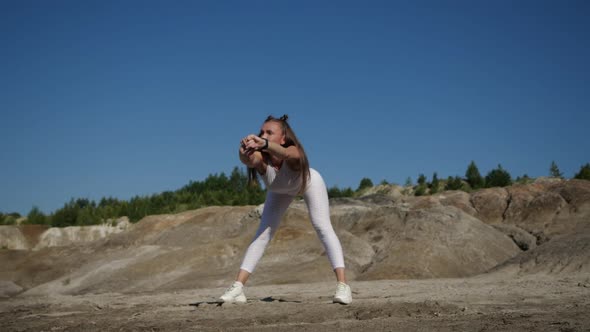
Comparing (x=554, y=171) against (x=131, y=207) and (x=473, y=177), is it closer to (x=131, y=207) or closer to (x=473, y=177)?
(x=473, y=177)

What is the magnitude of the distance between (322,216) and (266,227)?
0.63m

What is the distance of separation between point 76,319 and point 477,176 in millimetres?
27048

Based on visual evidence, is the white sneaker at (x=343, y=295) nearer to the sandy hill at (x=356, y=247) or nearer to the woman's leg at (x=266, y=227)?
the woman's leg at (x=266, y=227)

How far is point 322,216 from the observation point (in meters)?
5.78

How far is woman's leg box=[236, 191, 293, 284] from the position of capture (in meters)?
5.89

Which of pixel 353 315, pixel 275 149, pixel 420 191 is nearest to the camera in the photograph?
pixel 353 315

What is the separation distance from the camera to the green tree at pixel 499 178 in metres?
28.5

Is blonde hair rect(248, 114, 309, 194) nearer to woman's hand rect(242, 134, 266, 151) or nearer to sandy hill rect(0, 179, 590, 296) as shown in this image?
woman's hand rect(242, 134, 266, 151)

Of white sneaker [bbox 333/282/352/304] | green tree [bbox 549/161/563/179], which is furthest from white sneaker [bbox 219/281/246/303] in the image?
green tree [bbox 549/161/563/179]

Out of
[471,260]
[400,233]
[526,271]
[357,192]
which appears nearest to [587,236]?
[526,271]

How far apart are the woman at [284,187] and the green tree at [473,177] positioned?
25039 mm

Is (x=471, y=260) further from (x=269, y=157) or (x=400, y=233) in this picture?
(x=269, y=157)

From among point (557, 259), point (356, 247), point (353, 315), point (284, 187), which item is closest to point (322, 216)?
point (284, 187)

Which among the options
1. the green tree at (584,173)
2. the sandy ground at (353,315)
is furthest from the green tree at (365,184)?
the sandy ground at (353,315)
